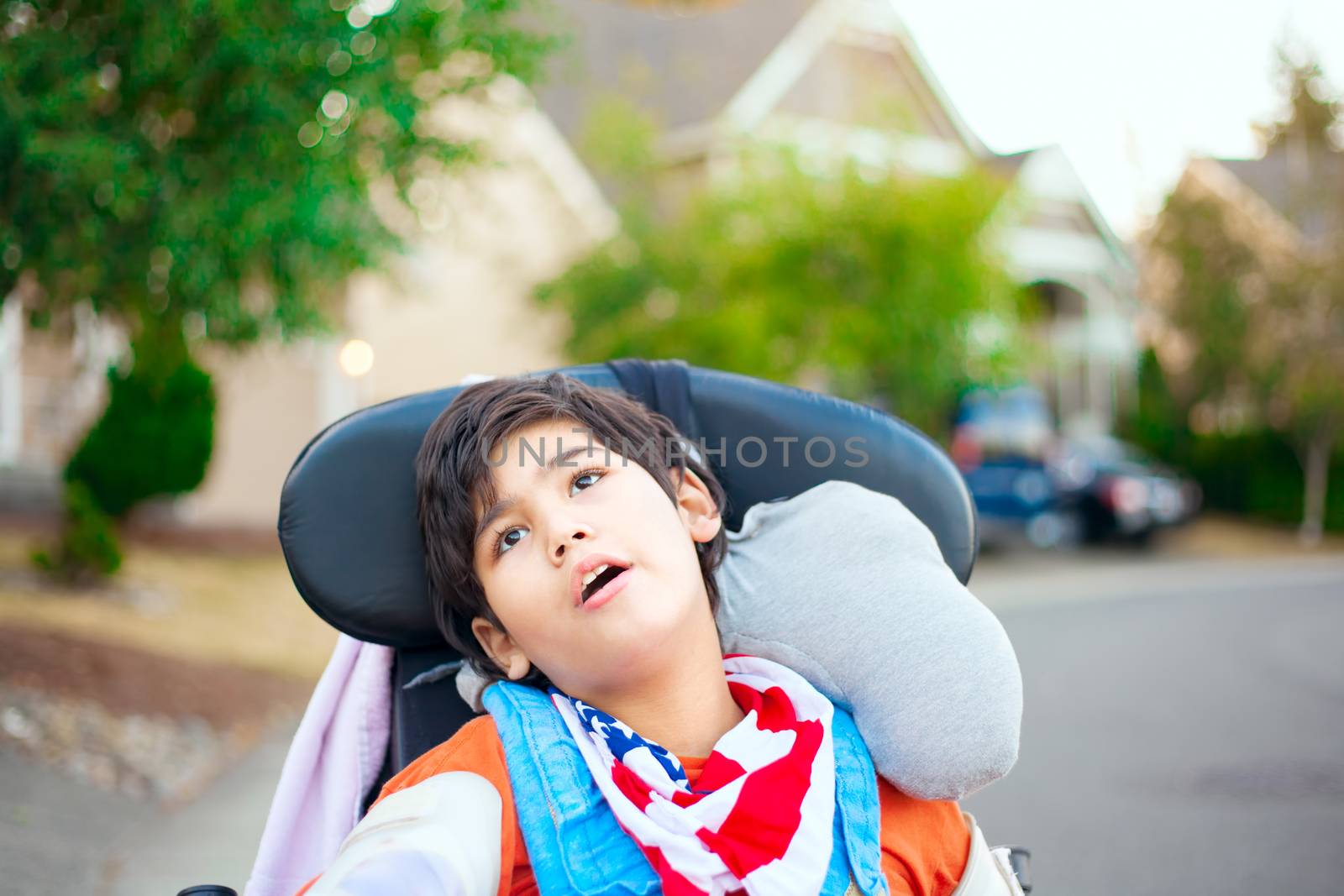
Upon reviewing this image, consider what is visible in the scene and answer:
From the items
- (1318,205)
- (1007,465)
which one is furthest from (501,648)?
(1318,205)

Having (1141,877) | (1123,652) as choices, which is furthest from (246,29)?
(1123,652)

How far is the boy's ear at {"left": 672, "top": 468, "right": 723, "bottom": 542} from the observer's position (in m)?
1.92

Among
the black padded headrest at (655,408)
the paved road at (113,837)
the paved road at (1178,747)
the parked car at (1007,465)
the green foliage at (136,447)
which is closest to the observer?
the black padded headrest at (655,408)

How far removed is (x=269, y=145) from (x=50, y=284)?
1132mm

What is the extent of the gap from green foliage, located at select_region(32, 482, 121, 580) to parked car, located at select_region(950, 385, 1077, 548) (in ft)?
27.2

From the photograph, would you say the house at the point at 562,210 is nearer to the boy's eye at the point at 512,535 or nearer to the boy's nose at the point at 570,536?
the boy's eye at the point at 512,535

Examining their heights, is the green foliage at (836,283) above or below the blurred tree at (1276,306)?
above

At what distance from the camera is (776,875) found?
150cm

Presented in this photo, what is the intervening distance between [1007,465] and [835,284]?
122 inches

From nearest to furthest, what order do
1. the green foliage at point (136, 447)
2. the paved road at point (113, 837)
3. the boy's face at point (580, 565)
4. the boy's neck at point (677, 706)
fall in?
the boy's face at point (580, 565)
the boy's neck at point (677, 706)
the paved road at point (113, 837)
the green foliage at point (136, 447)

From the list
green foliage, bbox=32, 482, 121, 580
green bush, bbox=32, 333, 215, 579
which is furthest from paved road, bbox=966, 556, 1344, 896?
green bush, bbox=32, 333, 215, 579

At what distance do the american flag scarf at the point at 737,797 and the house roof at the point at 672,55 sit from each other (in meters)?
13.3

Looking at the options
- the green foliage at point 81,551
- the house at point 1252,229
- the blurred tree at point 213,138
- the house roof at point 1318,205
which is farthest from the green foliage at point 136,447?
the house roof at point 1318,205

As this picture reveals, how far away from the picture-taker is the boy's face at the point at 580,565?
5.37 ft
